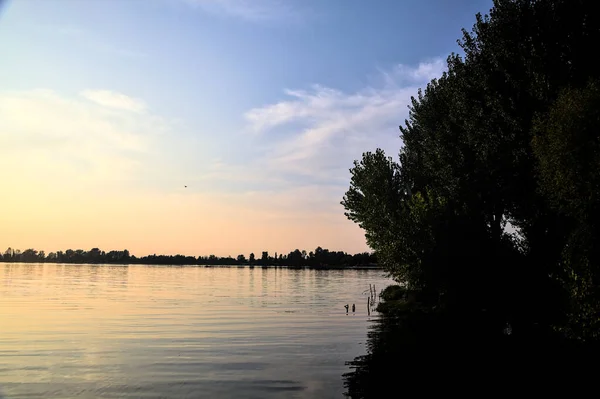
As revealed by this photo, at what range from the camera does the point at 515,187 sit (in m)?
42.7

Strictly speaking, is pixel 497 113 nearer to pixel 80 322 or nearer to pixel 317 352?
pixel 317 352

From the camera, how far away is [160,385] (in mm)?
22625

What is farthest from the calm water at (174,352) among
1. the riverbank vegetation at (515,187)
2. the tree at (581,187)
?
the tree at (581,187)

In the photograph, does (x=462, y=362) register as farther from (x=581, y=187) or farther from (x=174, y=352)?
(x=174, y=352)

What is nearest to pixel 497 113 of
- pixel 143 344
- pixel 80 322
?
pixel 143 344

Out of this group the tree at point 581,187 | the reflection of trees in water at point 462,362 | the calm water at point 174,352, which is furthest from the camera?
the tree at point 581,187

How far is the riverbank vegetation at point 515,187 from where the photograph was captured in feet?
95.0

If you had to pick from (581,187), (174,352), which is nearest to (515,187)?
(581,187)

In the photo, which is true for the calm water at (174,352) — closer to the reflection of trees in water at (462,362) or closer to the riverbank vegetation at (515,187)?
the reflection of trees in water at (462,362)

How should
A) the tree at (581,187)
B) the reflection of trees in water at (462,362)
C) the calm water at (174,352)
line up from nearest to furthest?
1. the calm water at (174,352)
2. the reflection of trees in water at (462,362)
3. the tree at (581,187)

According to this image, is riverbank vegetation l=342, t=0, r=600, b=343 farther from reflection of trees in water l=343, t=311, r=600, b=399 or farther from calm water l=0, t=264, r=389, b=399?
calm water l=0, t=264, r=389, b=399

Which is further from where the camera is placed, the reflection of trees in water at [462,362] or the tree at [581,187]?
the tree at [581,187]

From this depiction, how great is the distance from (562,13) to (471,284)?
24.1m

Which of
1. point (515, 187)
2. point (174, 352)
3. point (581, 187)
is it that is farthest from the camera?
point (515, 187)
